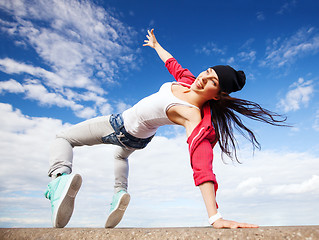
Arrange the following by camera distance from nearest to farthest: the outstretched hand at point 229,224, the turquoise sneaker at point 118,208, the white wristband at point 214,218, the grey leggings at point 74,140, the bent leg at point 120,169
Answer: the outstretched hand at point 229,224 → the white wristband at point 214,218 → the grey leggings at point 74,140 → the turquoise sneaker at point 118,208 → the bent leg at point 120,169

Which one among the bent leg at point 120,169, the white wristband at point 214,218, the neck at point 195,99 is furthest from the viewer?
the bent leg at point 120,169

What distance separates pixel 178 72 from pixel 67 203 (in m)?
2.19

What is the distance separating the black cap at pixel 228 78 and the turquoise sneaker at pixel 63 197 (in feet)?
5.93

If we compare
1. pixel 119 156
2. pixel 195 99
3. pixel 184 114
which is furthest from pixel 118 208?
pixel 195 99

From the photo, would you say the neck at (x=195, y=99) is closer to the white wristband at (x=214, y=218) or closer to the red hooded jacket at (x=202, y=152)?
the red hooded jacket at (x=202, y=152)

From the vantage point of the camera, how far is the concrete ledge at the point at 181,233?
1.49 metres

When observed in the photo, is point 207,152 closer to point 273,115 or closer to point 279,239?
point 279,239

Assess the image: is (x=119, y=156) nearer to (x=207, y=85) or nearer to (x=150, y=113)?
(x=150, y=113)

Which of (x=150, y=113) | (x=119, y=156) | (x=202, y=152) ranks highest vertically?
(x=150, y=113)

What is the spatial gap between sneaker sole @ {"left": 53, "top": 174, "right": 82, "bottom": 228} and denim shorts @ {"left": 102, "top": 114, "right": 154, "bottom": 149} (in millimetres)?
666

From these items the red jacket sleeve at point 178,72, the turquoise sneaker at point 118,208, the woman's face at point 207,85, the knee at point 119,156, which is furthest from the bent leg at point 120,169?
the woman's face at point 207,85

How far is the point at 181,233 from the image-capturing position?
1632 millimetres

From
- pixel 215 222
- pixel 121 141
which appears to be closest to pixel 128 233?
pixel 215 222

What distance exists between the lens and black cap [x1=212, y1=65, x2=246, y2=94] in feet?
8.80
